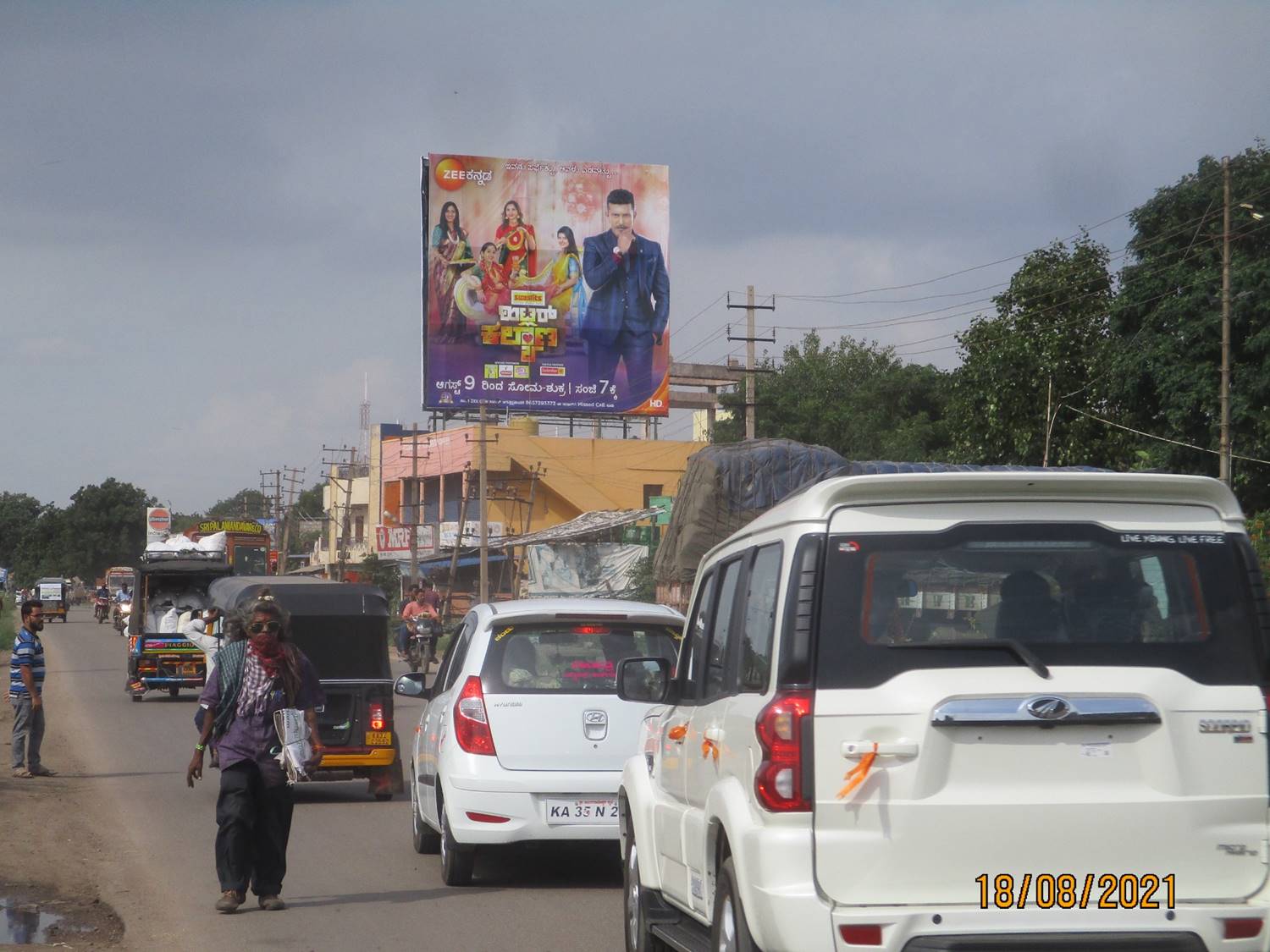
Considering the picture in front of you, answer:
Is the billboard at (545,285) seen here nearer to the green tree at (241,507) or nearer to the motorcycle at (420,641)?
the motorcycle at (420,641)

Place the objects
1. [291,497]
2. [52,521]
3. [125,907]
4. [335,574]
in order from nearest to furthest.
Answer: [125,907] < [335,574] < [291,497] < [52,521]

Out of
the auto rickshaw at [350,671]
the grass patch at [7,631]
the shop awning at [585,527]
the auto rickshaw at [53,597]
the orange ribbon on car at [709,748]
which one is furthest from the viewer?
the auto rickshaw at [53,597]

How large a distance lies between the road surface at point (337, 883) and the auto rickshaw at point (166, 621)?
10.1m

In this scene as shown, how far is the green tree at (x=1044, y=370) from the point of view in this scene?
4009cm

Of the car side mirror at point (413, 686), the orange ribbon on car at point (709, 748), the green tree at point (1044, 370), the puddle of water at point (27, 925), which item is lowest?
the puddle of water at point (27, 925)

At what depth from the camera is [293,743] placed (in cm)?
883

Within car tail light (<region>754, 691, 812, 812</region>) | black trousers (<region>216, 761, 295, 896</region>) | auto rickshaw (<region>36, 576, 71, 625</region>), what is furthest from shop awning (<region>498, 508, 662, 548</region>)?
car tail light (<region>754, 691, 812, 812</region>)

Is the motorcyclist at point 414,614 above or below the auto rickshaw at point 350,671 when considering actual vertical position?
below

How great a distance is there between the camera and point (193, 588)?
1229 inches

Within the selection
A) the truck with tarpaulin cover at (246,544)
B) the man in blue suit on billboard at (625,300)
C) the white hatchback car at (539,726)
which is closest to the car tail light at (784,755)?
the white hatchback car at (539,726)

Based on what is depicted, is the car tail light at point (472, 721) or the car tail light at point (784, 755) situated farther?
the car tail light at point (472, 721)

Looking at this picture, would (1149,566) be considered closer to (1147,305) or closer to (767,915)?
(767,915)

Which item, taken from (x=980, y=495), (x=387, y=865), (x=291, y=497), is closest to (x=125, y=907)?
(x=387, y=865)

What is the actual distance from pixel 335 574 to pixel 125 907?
74.9m
